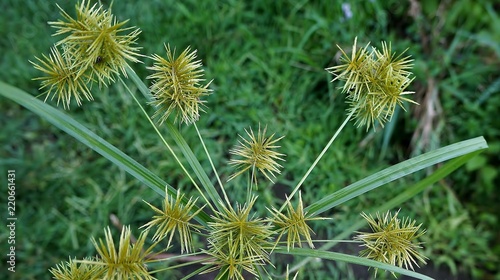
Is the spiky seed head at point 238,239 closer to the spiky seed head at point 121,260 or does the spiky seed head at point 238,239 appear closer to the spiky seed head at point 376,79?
the spiky seed head at point 121,260

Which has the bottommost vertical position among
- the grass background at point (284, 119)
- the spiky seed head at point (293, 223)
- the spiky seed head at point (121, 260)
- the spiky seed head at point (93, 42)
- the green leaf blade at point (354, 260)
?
the spiky seed head at point (121, 260)

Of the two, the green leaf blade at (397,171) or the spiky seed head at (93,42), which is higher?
the spiky seed head at (93,42)

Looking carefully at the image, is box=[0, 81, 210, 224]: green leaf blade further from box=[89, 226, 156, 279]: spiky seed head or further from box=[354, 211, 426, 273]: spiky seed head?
box=[354, 211, 426, 273]: spiky seed head

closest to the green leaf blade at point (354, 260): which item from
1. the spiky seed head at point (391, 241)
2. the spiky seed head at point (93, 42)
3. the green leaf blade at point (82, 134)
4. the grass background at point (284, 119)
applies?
the spiky seed head at point (391, 241)

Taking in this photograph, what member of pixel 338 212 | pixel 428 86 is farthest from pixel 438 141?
pixel 338 212

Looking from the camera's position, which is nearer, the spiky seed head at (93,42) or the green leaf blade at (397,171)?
the spiky seed head at (93,42)

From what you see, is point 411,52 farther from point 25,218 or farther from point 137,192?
point 25,218

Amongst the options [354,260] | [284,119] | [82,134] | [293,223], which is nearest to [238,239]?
[293,223]

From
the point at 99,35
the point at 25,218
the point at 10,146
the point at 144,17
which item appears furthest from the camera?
the point at 144,17
